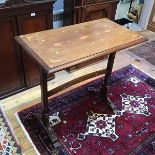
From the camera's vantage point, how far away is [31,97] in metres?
2.49

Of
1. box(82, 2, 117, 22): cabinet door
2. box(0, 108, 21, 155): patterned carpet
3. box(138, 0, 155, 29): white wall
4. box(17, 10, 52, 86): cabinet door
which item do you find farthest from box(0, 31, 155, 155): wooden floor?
box(138, 0, 155, 29): white wall

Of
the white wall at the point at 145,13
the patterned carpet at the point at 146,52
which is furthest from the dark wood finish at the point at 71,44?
the white wall at the point at 145,13

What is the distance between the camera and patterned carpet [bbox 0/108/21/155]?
Answer: 6.11 feet

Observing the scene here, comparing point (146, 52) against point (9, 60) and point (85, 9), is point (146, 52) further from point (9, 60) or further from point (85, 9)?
point (9, 60)

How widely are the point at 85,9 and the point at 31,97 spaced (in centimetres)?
127

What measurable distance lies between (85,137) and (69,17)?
146cm

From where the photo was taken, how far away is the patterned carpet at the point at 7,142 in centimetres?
186

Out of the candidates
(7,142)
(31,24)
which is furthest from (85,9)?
(7,142)

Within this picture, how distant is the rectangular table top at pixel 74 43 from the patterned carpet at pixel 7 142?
36.3 inches

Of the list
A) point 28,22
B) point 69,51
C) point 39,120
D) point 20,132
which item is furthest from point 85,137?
point 28,22

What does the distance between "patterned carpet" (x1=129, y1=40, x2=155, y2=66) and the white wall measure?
2.12ft

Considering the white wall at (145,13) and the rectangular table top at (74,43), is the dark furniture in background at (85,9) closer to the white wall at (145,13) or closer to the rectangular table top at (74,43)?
the rectangular table top at (74,43)

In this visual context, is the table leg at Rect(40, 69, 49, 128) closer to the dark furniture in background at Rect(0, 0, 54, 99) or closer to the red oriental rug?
the red oriental rug

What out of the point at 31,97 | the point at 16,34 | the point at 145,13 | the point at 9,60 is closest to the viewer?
the point at 16,34
